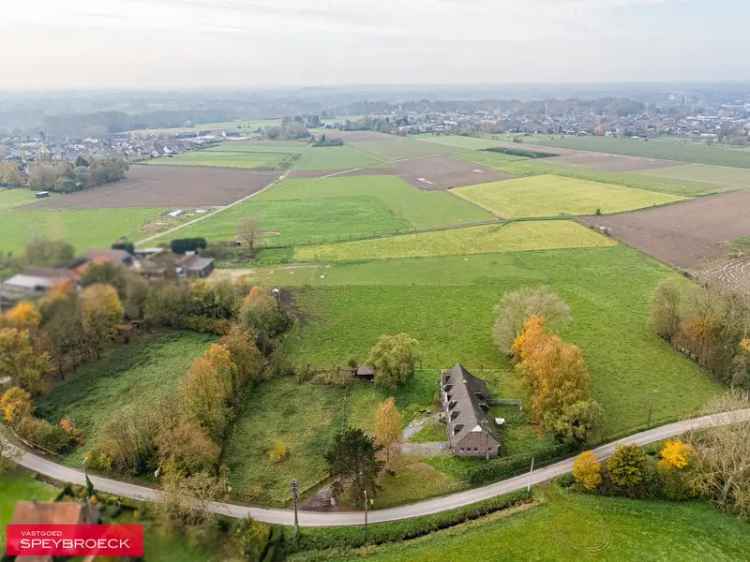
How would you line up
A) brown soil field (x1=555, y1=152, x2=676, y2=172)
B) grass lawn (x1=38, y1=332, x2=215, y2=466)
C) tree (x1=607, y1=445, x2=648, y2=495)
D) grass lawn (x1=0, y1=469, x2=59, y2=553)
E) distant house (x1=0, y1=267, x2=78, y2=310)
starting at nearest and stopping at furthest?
distant house (x1=0, y1=267, x2=78, y2=310)
grass lawn (x1=0, y1=469, x2=59, y2=553)
tree (x1=607, y1=445, x2=648, y2=495)
grass lawn (x1=38, y1=332, x2=215, y2=466)
brown soil field (x1=555, y1=152, x2=676, y2=172)

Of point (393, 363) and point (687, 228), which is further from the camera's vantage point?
point (687, 228)

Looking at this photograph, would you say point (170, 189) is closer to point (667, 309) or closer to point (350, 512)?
point (350, 512)

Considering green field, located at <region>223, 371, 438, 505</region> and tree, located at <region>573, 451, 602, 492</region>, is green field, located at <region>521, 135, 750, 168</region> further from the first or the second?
green field, located at <region>223, 371, 438, 505</region>

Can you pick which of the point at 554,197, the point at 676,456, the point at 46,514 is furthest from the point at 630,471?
the point at 554,197

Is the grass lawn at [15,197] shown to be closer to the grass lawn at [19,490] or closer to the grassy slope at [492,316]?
the grassy slope at [492,316]

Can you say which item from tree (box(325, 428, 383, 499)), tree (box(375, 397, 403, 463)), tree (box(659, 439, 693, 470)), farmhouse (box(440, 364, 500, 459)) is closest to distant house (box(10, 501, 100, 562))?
tree (box(325, 428, 383, 499))

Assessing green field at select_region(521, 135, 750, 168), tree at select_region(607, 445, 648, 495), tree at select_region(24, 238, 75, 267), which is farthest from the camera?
green field at select_region(521, 135, 750, 168)
